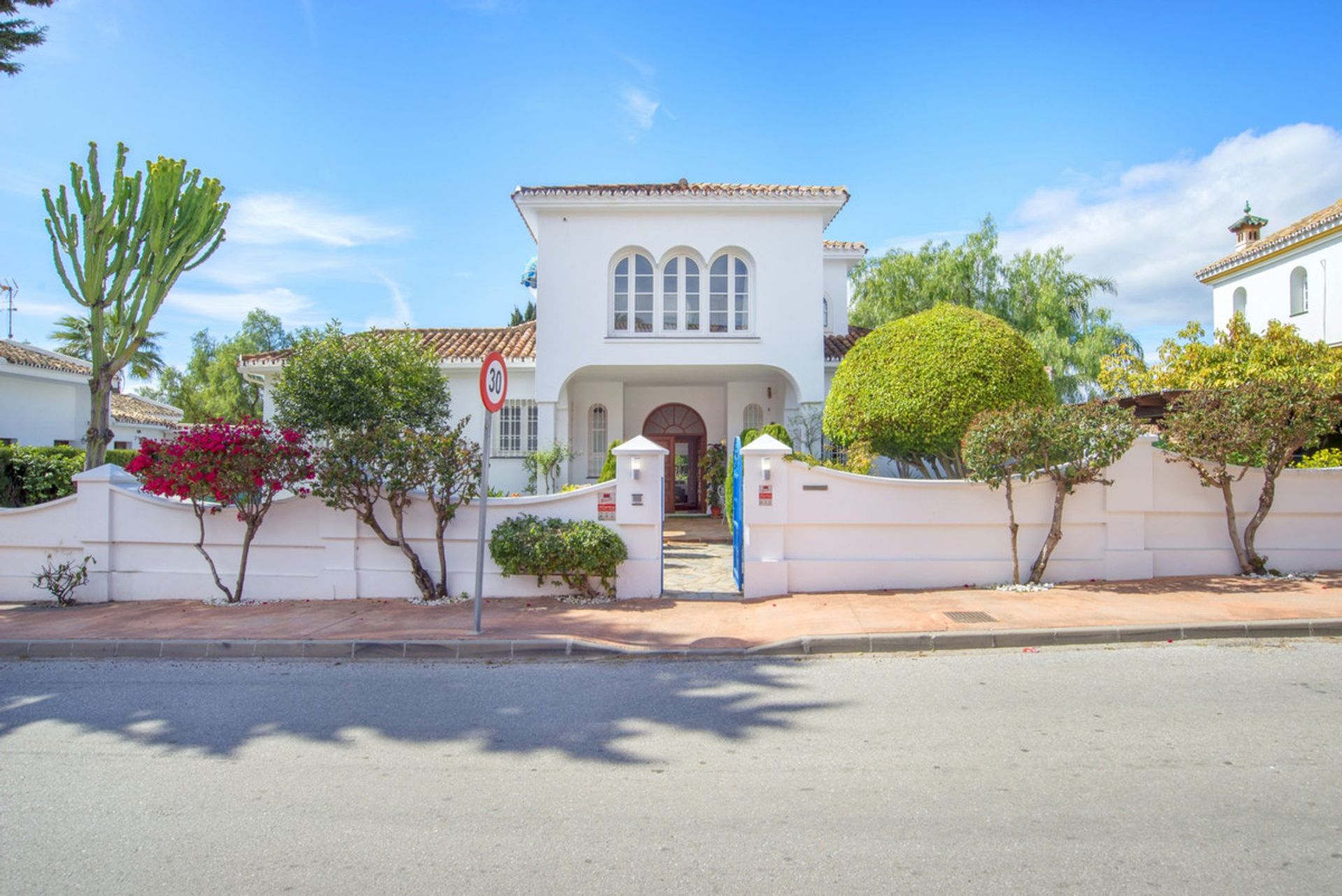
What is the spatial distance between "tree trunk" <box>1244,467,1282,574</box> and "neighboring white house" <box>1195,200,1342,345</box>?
15.4 meters

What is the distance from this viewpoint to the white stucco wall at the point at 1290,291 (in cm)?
2234

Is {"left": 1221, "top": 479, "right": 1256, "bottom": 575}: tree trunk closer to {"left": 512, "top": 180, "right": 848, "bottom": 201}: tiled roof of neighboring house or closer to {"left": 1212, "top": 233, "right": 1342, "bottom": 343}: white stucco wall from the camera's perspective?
{"left": 512, "top": 180, "right": 848, "bottom": 201}: tiled roof of neighboring house

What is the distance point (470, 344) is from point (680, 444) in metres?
5.84

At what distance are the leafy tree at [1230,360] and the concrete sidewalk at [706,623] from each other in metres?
6.52

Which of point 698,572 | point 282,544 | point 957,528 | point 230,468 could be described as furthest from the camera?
point 698,572

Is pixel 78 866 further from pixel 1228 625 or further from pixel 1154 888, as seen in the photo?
pixel 1228 625

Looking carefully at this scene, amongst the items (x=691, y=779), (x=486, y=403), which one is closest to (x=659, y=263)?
(x=486, y=403)

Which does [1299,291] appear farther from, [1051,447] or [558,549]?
[558,549]

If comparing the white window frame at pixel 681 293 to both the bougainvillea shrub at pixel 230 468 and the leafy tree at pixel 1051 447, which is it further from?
the bougainvillea shrub at pixel 230 468

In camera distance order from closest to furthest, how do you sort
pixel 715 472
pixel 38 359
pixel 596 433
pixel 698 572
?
pixel 698 572 < pixel 715 472 < pixel 596 433 < pixel 38 359

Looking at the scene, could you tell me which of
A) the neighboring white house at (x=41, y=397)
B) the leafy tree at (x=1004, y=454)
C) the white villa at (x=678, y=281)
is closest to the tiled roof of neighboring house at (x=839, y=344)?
the white villa at (x=678, y=281)

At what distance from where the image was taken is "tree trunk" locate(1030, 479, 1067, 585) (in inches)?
380

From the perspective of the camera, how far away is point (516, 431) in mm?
19516

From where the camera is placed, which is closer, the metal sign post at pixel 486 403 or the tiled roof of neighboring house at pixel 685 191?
the metal sign post at pixel 486 403
